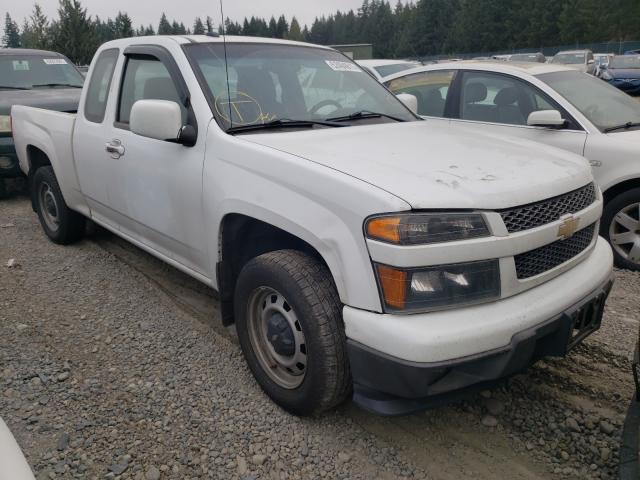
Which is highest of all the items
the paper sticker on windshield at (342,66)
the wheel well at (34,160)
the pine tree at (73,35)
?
the pine tree at (73,35)

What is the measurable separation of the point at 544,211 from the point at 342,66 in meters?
2.02

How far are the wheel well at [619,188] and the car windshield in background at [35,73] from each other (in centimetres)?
708

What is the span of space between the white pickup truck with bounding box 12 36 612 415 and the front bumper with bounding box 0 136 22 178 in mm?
3400

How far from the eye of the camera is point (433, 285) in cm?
203

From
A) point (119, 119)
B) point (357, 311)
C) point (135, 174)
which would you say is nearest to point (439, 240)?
point (357, 311)

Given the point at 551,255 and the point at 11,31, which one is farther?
the point at 11,31

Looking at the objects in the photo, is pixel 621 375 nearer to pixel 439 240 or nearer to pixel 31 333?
pixel 439 240

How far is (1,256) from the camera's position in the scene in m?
4.93

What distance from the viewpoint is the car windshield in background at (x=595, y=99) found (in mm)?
4758

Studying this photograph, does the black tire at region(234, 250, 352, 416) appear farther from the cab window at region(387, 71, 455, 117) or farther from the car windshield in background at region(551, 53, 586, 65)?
the car windshield in background at region(551, 53, 586, 65)

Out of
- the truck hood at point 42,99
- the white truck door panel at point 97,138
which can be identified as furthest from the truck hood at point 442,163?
the truck hood at point 42,99

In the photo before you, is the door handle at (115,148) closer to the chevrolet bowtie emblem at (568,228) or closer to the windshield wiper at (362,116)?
the windshield wiper at (362,116)

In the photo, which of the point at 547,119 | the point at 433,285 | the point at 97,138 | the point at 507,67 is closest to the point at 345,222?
the point at 433,285

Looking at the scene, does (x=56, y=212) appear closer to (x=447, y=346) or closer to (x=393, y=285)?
(x=393, y=285)
